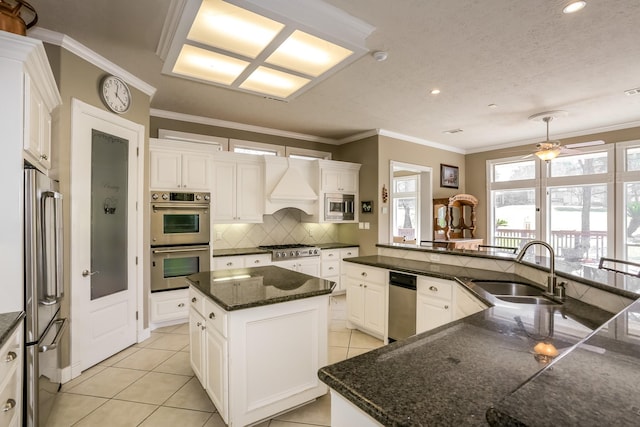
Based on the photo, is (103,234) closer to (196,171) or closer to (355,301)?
(196,171)

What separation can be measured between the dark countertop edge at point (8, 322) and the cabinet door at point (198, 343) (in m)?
0.97

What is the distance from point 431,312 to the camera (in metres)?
2.73

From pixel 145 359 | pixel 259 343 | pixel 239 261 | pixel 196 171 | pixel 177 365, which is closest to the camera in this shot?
pixel 259 343

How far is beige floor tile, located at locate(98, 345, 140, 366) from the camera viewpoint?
9.35 ft

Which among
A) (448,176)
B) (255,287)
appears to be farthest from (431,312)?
(448,176)

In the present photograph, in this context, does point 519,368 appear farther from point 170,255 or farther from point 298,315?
point 170,255

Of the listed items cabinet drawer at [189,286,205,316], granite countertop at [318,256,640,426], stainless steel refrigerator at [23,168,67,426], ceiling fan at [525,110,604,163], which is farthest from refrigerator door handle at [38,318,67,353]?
ceiling fan at [525,110,604,163]

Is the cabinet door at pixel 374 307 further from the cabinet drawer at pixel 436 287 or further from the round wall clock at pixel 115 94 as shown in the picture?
the round wall clock at pixel 115 94

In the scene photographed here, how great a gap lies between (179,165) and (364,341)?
301 cm

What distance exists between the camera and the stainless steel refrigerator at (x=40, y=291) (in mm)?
1658

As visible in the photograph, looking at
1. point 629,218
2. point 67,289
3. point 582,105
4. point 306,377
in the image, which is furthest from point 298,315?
point 629,218

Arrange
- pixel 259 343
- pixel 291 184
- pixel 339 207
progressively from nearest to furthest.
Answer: pixel 259 343, pixel 291 184, pixel 339 207

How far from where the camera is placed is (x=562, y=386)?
2.22 feet

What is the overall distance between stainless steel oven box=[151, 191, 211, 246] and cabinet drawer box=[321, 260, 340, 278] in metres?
1.96
